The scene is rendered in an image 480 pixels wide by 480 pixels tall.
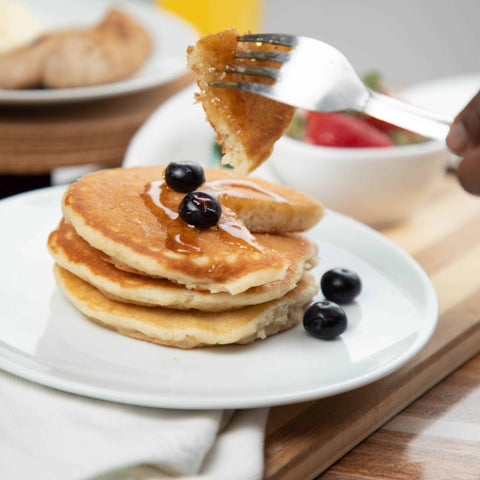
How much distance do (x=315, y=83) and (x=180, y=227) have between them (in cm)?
47

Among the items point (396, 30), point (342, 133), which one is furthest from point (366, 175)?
point (396, 30)

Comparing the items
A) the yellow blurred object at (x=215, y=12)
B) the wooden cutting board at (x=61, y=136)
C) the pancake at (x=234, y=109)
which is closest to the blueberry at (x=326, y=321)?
the pancake at (x=234, y=109)

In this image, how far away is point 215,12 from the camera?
15.6 ft

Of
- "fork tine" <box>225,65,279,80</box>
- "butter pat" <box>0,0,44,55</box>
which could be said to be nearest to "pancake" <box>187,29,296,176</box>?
"fork tine" <box>225,65,279,80</box>

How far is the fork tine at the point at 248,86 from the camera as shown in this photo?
5.48ft

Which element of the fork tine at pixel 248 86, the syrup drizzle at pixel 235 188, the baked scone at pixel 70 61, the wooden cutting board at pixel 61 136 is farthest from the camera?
the baked scone at pixel 70 61

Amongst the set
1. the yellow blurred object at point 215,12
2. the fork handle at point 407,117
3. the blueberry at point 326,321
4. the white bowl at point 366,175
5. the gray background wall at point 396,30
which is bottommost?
the gray background wall at point 396,30

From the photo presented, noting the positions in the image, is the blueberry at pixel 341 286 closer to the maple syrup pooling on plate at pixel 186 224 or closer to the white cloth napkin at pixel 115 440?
the maple syrup pooling on plate at pixel 186 224

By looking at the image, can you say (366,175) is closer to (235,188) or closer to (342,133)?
(342,133)

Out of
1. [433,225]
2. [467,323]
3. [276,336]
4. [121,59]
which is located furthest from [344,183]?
[121,59]

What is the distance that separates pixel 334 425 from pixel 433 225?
1.32 m

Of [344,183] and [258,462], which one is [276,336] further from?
[344,183]

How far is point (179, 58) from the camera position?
3.58 metres

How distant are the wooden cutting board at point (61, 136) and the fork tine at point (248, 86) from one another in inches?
58.6
